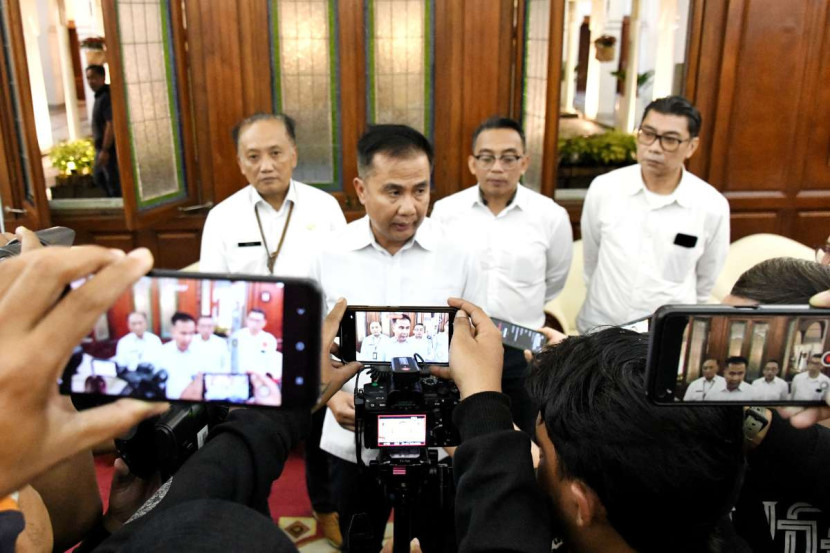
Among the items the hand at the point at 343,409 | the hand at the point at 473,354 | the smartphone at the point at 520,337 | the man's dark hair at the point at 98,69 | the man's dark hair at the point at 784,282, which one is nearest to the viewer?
the hand at the point at 473,354

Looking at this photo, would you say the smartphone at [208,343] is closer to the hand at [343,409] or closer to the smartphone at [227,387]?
the smartphone at [227,387]

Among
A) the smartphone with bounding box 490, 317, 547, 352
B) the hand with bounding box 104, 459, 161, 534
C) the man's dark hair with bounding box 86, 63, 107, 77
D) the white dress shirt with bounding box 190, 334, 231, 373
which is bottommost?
the hand with bounding box 104, 459, 161, 534

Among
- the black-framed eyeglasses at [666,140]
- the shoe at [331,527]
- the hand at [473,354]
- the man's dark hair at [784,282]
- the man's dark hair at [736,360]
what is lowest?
the shoe at [331,527]

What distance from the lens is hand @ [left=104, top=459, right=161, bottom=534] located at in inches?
47.6

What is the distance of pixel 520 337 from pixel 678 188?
161 centimetres

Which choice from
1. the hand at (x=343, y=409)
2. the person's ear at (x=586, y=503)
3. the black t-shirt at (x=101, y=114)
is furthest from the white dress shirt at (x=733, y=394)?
the black t-shirt at (x=101, y=114)

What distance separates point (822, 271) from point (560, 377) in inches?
28.0

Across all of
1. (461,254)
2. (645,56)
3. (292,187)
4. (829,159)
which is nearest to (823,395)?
(461,254)

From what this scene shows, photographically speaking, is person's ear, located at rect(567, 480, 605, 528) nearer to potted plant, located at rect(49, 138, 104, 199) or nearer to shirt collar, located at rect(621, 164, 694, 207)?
shirt collar, located at rect(621, 164, 694, 207)

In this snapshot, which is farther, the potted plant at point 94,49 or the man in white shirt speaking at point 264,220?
the potted plant at point 94,49

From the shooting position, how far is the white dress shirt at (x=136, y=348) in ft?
2.85

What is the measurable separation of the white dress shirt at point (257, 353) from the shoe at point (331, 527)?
6.24 feet

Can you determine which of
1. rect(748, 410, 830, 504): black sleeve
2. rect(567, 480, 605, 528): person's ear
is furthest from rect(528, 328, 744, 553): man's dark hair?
rect(748, 410, 830, 504): black sleeve

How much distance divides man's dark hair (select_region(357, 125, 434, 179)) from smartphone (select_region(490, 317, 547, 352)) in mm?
752
